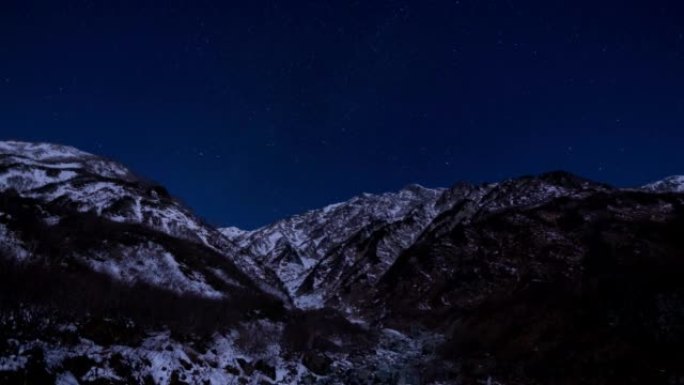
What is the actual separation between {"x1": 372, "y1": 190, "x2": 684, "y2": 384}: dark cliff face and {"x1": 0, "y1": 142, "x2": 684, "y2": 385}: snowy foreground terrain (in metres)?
0.33

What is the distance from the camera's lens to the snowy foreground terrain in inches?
1305

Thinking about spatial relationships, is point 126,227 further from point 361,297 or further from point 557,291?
point 557,291

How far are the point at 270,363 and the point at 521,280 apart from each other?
65.5 m

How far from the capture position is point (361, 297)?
430ft

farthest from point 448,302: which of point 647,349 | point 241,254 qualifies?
point 647,349

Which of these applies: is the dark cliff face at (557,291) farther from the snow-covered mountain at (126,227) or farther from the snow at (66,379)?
the snow-covered mountain at (126,227)

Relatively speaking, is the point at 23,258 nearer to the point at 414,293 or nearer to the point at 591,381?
the point at 591,381

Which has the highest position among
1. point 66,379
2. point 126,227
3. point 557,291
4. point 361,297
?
point 361,297

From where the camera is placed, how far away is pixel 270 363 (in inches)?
1604

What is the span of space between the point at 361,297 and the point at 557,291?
60.7 meters

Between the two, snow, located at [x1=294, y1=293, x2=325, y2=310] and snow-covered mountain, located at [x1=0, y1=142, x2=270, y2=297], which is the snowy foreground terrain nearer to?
snow-covered mountain, located at [x1=0, y1=142, x2=270, y2=297]

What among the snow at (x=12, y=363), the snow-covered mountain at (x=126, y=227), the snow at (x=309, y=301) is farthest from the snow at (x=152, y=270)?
the snow at (x=309, y=301)

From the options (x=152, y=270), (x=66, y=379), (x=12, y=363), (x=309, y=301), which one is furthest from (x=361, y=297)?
(x=12, y=363)

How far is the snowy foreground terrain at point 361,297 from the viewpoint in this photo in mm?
33156
